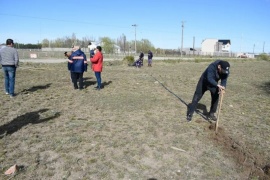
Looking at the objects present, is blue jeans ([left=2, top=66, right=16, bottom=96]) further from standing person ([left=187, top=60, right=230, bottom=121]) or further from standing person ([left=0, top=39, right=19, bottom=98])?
standing person ([left=187, top=60, right=230, bottom=121])

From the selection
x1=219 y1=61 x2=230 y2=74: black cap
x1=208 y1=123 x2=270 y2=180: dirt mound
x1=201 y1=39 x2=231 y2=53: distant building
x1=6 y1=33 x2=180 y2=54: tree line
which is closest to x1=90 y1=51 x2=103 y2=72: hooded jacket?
x1=219 y1=61 x2=230 y2=74: black cap

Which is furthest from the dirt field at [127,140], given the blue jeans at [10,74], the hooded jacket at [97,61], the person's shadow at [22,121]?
the hooded jacket at [97,61]

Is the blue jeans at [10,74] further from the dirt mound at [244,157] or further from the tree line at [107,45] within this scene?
the tree line at [107,45]

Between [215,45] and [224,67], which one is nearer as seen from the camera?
[224,67]

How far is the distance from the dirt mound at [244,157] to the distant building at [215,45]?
115953 mm

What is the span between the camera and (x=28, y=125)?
5.76m

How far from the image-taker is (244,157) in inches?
179

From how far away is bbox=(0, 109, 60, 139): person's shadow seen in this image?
541 centimetres

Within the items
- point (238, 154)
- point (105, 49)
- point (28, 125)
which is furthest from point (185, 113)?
point (105, 49)

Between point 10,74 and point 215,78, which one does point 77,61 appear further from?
point 215,78

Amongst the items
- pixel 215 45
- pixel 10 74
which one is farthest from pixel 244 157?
pixel 215 45

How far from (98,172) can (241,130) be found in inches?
149

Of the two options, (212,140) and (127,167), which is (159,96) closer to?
(212,140)

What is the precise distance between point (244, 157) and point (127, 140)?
223 centimetres
